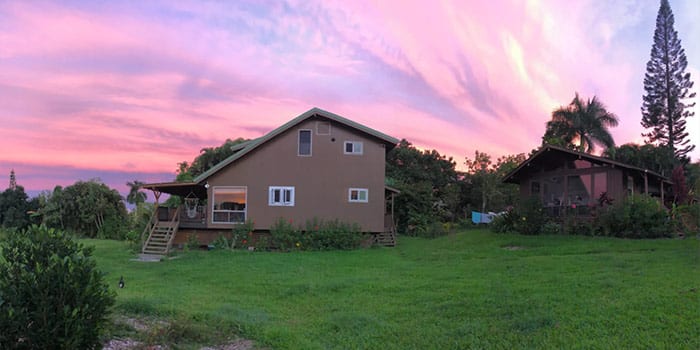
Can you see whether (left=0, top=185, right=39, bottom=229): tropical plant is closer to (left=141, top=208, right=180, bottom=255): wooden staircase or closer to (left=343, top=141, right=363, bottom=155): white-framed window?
(left=141, top=208, right=180, bottom=255): wooden staircase

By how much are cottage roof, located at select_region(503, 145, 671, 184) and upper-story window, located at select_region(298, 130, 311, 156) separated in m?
10.3

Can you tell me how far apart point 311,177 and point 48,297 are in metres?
17.8

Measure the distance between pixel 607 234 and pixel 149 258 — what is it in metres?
17.6

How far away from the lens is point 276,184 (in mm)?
22016

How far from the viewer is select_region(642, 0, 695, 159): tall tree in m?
39.0

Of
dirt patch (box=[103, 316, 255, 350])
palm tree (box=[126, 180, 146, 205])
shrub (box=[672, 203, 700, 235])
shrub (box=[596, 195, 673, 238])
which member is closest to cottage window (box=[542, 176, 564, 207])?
shrub (box=[596, 195, 673, 238])

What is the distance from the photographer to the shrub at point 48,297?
4.26 meters

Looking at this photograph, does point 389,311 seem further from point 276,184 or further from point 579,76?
point 579,76

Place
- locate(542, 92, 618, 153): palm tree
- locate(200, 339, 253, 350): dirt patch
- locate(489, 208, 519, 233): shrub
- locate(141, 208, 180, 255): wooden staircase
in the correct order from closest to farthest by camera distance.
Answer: locate(200, 339, 253, 350): dirt patch → locate(141, 208, 180, 255): wooden staircase → locate(489, 208, 519, 233): shrub → locate(542, 92, 618, 153): palm tree

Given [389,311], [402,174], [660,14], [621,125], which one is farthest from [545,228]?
[660,14]

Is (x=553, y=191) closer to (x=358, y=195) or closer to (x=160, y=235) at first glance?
(x=358, y=195)

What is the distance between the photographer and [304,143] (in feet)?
72.8

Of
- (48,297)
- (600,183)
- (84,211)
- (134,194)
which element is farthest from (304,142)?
(134,194)

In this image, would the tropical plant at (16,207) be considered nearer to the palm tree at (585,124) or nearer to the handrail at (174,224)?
the handrail at (174,224)
